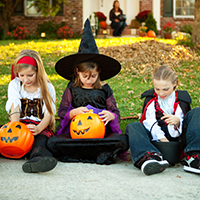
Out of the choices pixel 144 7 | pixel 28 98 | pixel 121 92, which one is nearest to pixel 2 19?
pixel 144 7

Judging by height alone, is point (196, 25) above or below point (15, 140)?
above

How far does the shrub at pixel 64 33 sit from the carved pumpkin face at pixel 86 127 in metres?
12.0

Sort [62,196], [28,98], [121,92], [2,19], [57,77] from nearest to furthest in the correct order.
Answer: [62,196], [28,98], [121,92], [57,77], [2,19]

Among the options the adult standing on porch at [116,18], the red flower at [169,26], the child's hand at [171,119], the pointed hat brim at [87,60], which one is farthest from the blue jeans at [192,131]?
the red flower at [169,26]

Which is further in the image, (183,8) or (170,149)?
(183,8)

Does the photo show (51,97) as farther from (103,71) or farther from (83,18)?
(83,18)

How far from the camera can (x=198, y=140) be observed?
2.88m

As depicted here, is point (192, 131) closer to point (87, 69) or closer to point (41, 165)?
point (87, 69)

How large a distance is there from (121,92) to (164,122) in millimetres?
2935

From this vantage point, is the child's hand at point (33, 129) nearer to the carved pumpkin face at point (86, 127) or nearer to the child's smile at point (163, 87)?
the carved pumpkin face at point (86, 127)

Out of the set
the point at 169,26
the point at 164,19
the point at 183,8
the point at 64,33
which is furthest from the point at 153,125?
the point at 183,8

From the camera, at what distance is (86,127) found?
125 inches

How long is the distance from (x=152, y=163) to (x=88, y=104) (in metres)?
1.20

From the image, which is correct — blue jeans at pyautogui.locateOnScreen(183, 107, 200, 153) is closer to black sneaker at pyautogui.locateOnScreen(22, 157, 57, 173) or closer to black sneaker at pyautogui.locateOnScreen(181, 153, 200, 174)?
black sneaker at pyautogui.locateOnScreen(181, 153, 200, 174)
